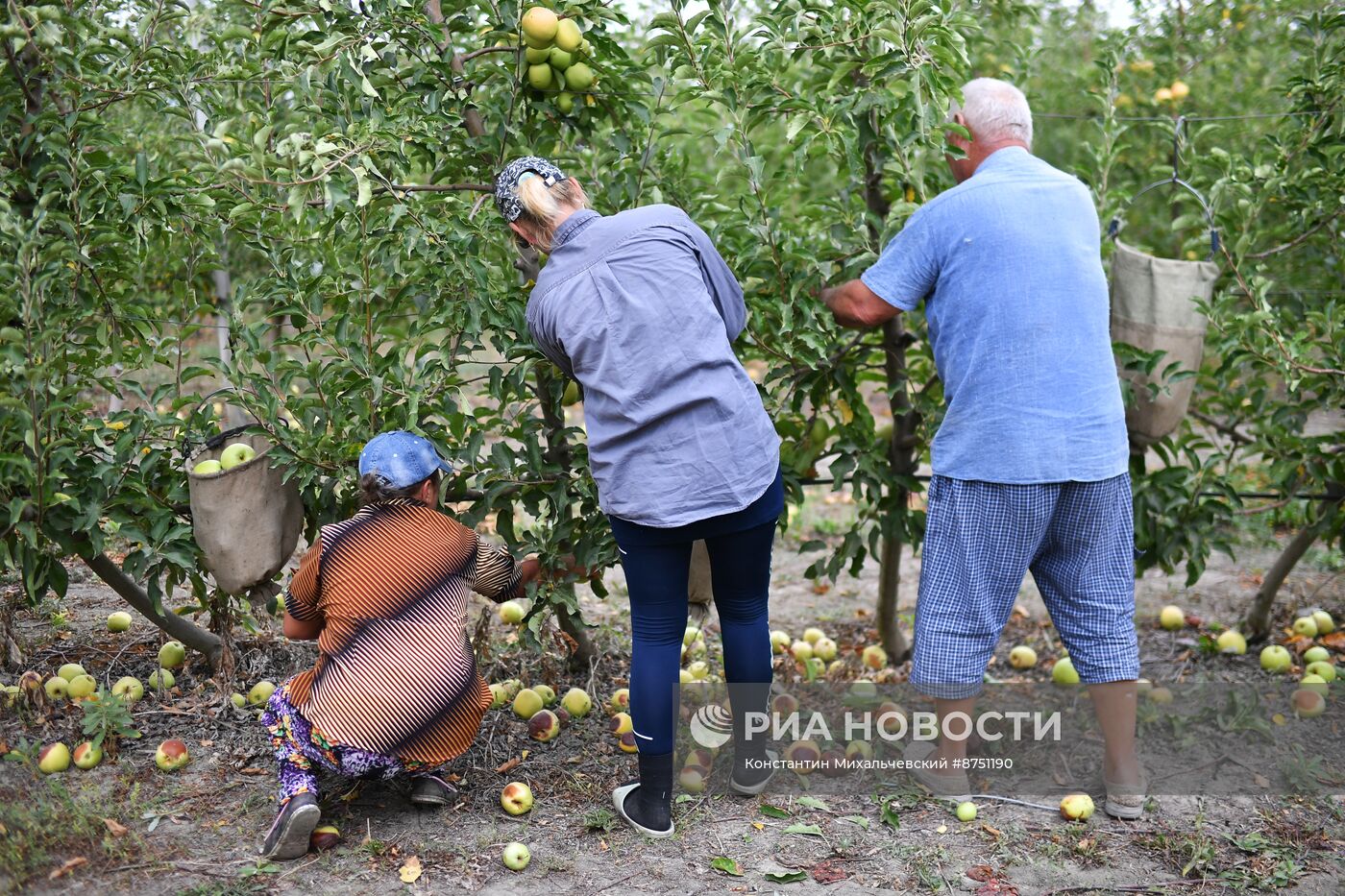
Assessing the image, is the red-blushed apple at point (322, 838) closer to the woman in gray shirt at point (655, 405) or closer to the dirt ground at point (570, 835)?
the dirt ground at point (570, 835)

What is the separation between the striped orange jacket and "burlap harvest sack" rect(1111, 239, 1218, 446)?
2.04 meters

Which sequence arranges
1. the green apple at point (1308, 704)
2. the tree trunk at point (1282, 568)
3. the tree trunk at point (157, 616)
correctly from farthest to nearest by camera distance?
1. the tree trunk at point (1282, 568)
2. the green apple at point (1308, 704)
3. the tree trunk at point (157, 616)

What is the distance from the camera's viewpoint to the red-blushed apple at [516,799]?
2791mm

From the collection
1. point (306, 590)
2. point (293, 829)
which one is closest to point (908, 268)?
point (306, 590)

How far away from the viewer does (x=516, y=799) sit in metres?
2.79

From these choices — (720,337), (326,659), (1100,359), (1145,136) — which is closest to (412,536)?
(326,659)

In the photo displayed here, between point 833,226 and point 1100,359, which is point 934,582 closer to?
point 1100,359

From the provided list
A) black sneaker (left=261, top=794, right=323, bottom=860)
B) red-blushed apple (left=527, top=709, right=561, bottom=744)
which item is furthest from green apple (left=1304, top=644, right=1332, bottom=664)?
black sneaker (left=261, top=794, right=323, bottom=860)

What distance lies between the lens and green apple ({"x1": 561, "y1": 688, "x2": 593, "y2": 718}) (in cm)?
333

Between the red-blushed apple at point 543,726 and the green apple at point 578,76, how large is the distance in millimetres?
1734

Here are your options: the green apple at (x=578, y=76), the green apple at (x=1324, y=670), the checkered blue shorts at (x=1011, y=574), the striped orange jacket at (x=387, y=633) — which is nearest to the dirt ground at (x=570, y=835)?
the striped orange jacket at (x=387, y=633)

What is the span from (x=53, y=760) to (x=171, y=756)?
28cm

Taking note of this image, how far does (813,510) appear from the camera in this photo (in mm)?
6184

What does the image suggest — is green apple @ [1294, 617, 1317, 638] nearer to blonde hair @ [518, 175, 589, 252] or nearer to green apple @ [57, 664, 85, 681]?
blonde hair @ [518, 175, 589, 252]
